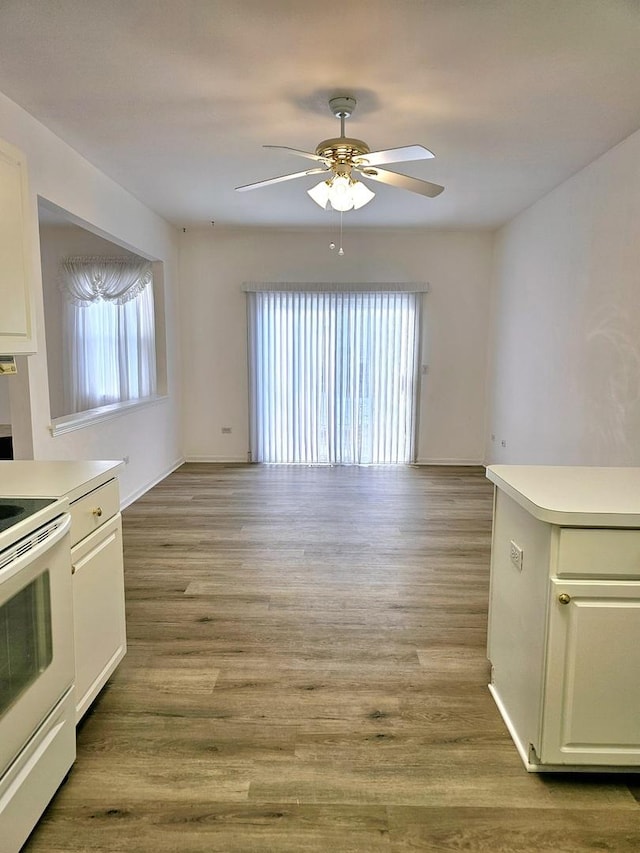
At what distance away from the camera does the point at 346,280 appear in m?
6.15

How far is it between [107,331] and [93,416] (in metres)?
2.22

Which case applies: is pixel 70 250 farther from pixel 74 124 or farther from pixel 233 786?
pixel 233 786

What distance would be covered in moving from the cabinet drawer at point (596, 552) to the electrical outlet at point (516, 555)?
224mm

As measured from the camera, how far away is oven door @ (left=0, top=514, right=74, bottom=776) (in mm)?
1294

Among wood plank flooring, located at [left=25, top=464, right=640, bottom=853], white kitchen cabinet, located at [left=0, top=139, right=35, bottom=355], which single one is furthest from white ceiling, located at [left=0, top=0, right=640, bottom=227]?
wood plank flooring, located at [left=25, top=464, right=640, bottom=853]

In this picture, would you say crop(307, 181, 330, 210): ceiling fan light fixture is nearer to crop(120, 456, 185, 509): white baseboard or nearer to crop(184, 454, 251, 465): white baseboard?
crop(120, 456, 185, 509): white baseboard

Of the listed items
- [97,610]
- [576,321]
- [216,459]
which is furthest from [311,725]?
[216,459]

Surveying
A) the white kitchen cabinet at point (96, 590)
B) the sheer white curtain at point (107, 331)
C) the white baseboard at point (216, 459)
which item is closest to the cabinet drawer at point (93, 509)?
the white kitchen cabinet at point (96, 590)

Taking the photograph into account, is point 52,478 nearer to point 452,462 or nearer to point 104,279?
point 104,279

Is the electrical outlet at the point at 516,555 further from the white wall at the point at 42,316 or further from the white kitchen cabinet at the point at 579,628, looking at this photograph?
the white wall at the point at 42,316

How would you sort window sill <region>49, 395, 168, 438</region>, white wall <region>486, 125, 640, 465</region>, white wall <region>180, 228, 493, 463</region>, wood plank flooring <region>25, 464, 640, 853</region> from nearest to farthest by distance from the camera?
wood plank flooring <region>25, 464, 640, 853</region> → white wall <region>486, 125, 640, 465</region> → window sill <region>49, 395, 168, 438</region> → white wall <region>180, 228, 493, 463</region>

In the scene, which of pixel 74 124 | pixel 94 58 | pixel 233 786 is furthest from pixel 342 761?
pixel 74 124

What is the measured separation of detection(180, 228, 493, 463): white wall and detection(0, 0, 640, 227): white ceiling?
2.04 meters

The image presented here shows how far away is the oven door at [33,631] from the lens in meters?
1.29
